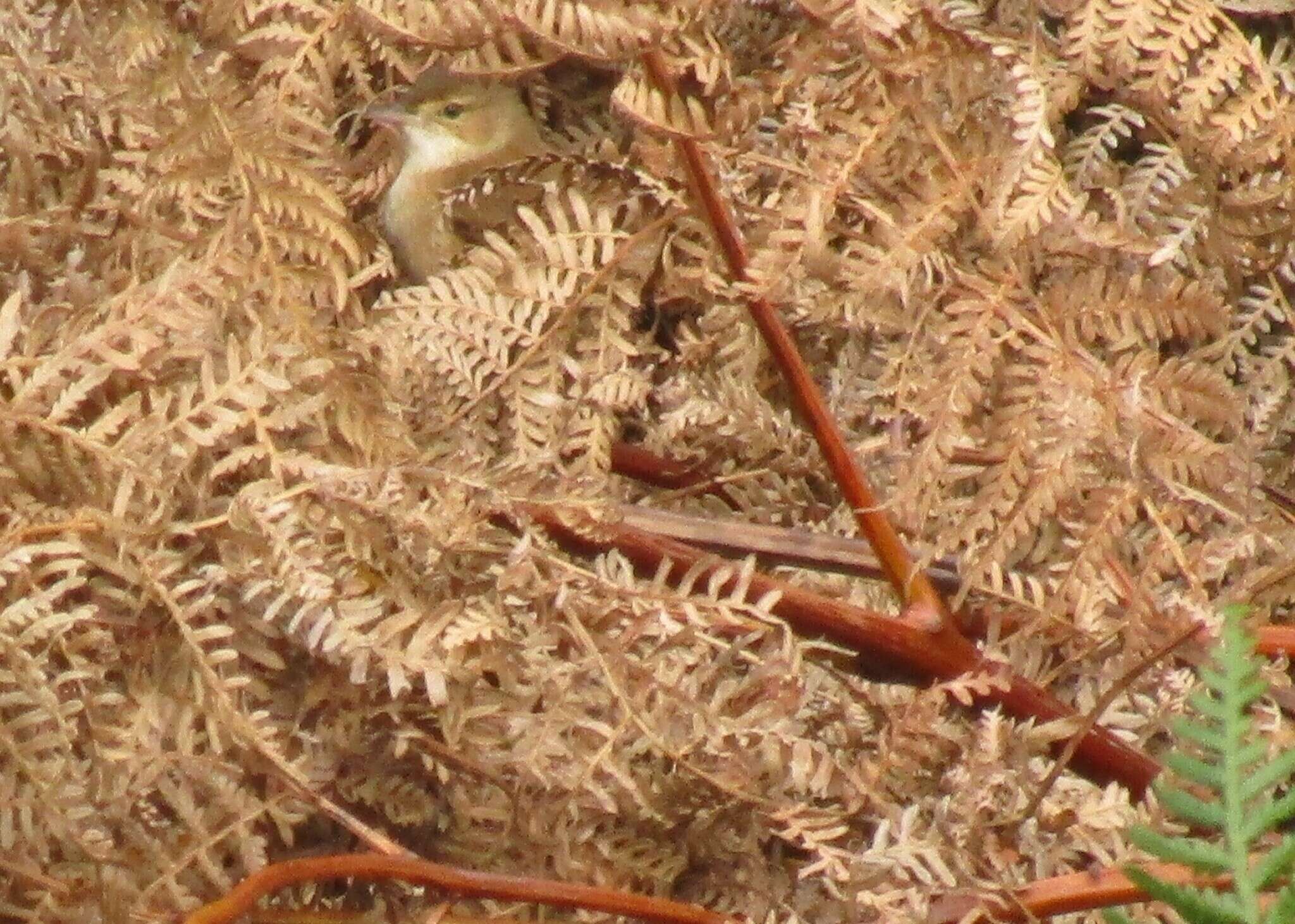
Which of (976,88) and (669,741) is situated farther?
(976,88)

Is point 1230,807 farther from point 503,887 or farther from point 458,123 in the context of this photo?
point 458,123

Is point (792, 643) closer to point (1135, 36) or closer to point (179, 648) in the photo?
point (179, 648)

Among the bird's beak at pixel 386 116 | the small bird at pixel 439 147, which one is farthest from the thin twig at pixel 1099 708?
the bird's beak at pixel 386 116

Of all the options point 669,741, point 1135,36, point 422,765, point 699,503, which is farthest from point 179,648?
point 1135,36

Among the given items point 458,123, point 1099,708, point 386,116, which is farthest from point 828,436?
point 458,123

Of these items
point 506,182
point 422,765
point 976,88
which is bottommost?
point 422,765
